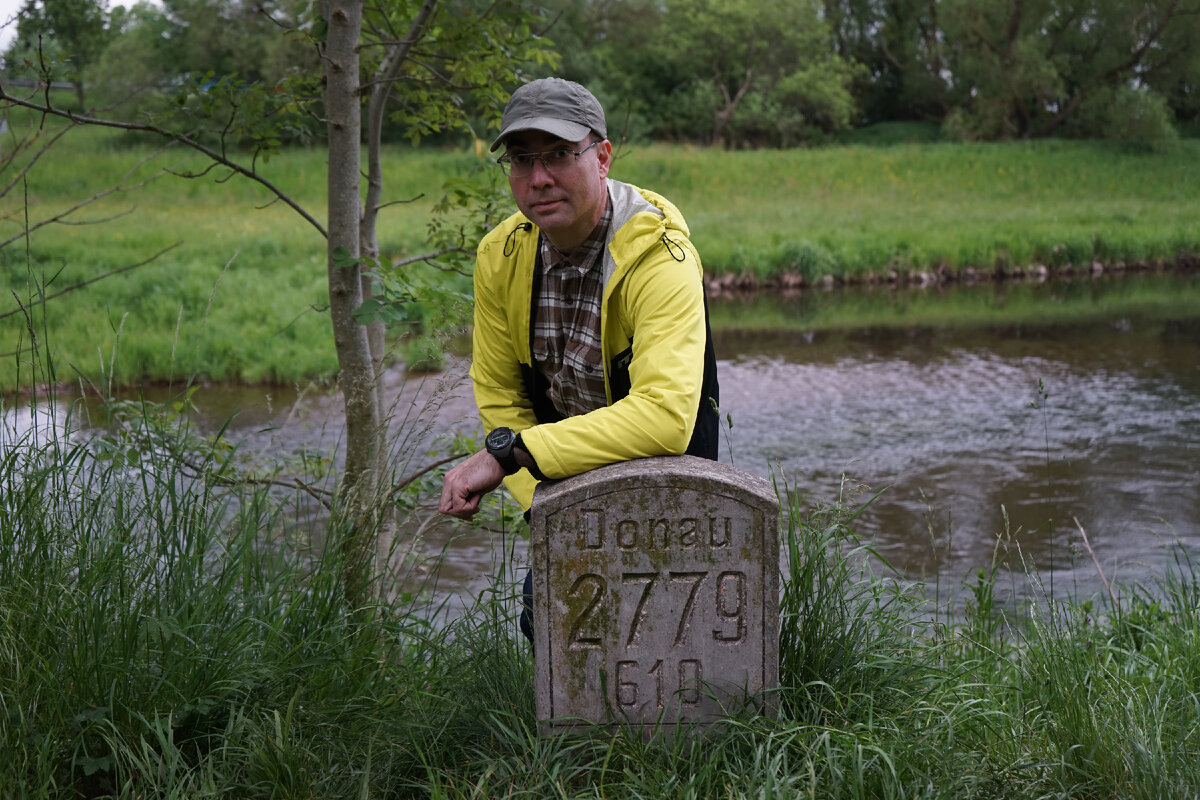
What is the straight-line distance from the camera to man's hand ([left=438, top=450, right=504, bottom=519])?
312cm

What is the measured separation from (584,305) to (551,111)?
0.57 metres

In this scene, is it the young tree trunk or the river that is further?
the river

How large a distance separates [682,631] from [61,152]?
3454 cm

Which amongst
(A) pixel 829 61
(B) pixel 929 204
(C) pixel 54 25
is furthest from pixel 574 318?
(A) pixel 829 61

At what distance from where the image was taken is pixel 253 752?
2959 mm

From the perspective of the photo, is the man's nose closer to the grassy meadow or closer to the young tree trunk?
the young tree trunk

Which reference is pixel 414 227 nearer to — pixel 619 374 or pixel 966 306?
pixel 966 306

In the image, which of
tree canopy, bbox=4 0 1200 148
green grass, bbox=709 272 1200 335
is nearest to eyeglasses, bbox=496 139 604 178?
green grass, bbox=709 272 1200 335

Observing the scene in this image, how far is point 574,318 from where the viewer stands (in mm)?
3363

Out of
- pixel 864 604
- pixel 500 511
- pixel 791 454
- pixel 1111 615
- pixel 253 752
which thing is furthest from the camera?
pixel 791 454

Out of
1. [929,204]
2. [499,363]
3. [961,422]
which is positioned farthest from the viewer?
[929,204]

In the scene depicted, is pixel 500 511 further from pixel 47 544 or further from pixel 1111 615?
pixel 1111 615

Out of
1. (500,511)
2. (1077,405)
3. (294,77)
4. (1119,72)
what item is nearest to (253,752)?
(500,511)

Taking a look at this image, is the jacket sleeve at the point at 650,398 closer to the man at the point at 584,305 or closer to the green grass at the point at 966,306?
the man at the point at 584,305
